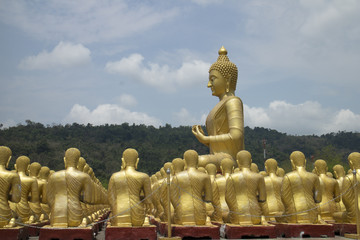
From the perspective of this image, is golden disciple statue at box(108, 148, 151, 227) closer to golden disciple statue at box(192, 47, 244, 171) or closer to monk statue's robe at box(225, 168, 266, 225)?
monk statue's robe at box(225, 168, 266, 225)

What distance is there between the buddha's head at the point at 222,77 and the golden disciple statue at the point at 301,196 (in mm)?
8328

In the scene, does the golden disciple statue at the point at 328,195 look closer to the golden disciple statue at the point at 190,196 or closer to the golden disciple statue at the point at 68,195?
the golden disciple statue at the point at 190,196

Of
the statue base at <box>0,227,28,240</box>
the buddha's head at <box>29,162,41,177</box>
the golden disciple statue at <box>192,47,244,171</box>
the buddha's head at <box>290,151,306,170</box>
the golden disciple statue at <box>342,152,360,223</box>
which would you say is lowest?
the statue base at <box>0,227,28,240</box>

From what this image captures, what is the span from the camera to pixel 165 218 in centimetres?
1138

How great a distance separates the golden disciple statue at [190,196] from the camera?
968cm

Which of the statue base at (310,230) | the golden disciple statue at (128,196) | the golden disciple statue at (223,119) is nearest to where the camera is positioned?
the golden disciple statue at (128,196)

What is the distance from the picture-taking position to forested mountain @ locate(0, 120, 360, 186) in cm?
4459

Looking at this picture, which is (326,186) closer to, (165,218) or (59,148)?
(165,218)

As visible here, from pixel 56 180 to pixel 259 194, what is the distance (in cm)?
450

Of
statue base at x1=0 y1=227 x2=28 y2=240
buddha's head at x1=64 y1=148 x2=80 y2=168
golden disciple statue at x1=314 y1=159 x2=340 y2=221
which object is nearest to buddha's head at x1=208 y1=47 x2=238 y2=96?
golden disciple statue at x1=314 y1=159 x2=340 y2=221

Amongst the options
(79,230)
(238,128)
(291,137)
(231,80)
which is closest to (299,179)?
(79,230)

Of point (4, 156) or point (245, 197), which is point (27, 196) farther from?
point (245, 197)

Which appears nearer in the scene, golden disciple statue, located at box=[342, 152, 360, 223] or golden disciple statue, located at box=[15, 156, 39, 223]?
golden disciple statue, located at box=[342, 152, 360, 223]

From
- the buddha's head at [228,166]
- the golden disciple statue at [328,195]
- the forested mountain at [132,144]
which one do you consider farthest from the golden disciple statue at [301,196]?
the forested mountain at [132,144]
